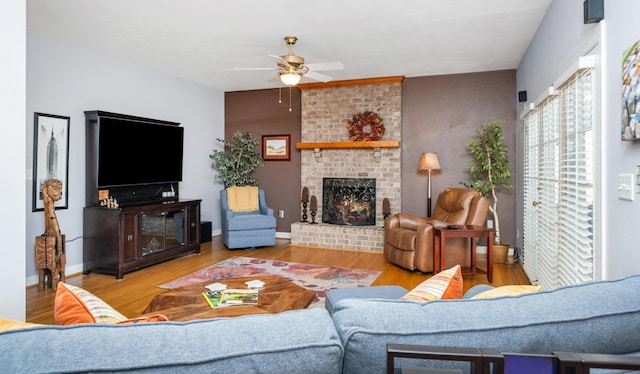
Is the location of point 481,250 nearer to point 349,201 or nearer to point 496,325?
point 349,201

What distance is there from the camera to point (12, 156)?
2305mm

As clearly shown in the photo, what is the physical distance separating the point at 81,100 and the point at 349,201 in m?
3.99

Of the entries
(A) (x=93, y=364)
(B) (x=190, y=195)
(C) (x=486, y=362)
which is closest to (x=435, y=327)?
(C) (x=486, y=362)

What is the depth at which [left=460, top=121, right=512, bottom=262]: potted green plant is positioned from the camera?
5277mm

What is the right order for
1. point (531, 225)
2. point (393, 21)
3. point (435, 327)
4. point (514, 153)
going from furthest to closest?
1. point (514, 153)
2. point (531, 225)
3. point (393, 21)
4. point (435, 327)

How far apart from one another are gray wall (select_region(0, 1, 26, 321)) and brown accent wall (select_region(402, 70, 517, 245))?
4947 mm

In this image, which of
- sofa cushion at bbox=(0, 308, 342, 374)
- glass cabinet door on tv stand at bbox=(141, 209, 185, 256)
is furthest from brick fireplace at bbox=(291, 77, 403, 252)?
sofa cushion at bbox=(0, 308, 342, 374)

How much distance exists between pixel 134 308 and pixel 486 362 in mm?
3375

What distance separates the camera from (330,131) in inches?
257

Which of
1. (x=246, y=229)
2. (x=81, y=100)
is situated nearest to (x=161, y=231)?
(x=246, y=229)

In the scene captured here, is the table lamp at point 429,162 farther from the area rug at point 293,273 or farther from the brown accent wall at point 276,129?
the brown accent wall at point 276,129

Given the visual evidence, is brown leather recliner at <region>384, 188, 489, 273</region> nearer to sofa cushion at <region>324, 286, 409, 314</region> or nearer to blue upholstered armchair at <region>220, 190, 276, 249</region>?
blue upholstered armchair at <region>220, 190, 276, 249</region>

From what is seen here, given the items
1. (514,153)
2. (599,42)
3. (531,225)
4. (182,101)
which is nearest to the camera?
(599,42)

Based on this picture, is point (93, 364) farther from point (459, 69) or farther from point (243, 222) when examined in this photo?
point (459, 69)
